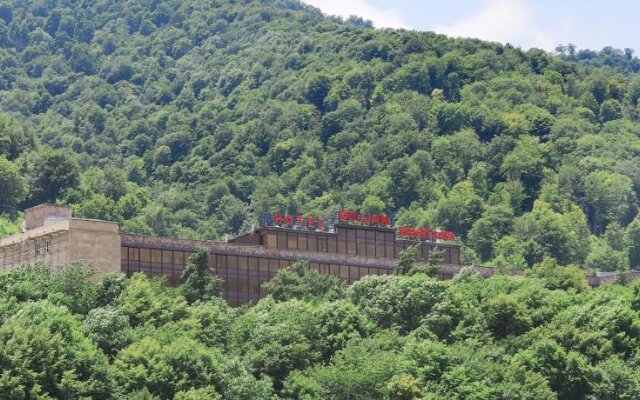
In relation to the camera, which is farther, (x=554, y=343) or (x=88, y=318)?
(x=554, y=343)

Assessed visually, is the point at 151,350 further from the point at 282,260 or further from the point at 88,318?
the point at 282,260

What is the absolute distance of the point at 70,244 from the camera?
156250mm

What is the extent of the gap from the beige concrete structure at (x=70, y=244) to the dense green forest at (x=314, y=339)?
4538mm

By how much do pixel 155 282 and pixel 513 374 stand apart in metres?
31.2

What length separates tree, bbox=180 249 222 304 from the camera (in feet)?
521

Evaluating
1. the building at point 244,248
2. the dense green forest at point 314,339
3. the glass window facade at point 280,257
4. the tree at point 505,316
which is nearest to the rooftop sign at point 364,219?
the building at point 244,248

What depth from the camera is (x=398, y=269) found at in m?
175

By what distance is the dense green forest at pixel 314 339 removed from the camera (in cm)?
12719

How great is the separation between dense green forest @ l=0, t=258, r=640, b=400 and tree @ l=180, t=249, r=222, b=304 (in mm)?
149

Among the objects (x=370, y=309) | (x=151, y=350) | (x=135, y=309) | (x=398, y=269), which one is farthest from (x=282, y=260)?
(x=151, y=350)

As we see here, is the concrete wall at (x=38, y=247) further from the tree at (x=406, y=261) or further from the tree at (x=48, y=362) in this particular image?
the tree at (x=406, y=261)

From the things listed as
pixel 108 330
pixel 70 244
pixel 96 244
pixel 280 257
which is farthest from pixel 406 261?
pixel 108 330

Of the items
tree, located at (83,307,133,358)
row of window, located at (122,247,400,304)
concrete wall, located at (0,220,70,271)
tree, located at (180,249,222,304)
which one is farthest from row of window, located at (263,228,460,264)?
tree, located at (83,307,133,358)

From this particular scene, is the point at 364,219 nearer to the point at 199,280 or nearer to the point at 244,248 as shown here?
the point at 244,248
